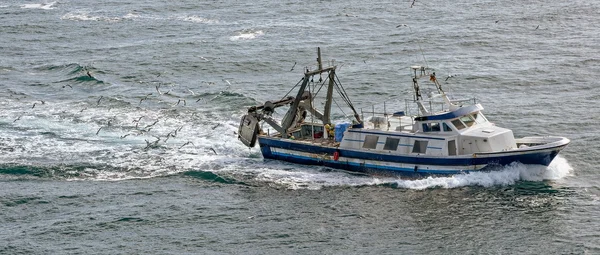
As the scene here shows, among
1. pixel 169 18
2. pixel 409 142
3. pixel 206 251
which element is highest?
pixel 169 18

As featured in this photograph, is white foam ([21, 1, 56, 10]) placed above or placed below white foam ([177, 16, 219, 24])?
above

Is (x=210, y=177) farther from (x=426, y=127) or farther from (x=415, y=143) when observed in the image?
(x=426, y=127)

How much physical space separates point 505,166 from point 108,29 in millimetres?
67373

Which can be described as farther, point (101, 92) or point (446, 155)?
point (101, 92)

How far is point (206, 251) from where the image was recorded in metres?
49.7

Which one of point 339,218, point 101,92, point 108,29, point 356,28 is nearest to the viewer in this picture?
point 339,218

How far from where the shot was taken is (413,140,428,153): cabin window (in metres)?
58.6

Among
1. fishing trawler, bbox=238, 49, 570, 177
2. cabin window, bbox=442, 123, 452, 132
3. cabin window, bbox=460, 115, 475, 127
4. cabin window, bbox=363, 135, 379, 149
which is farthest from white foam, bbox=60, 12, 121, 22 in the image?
cabin window, bbox=460, 115, 475, 127

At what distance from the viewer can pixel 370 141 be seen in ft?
199

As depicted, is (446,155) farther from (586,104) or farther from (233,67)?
(233,67)

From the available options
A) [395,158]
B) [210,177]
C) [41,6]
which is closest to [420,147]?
[395,158]

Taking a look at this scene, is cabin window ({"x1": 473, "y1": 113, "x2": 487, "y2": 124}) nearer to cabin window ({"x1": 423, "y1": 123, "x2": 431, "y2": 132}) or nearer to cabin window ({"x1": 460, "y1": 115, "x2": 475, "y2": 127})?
cabin window ({"x1": 460, "y1": 115, "x2": 475, "y2": 127})

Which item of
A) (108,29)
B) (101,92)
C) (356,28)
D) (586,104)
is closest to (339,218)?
(586,104)

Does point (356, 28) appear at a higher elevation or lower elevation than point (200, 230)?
higher
